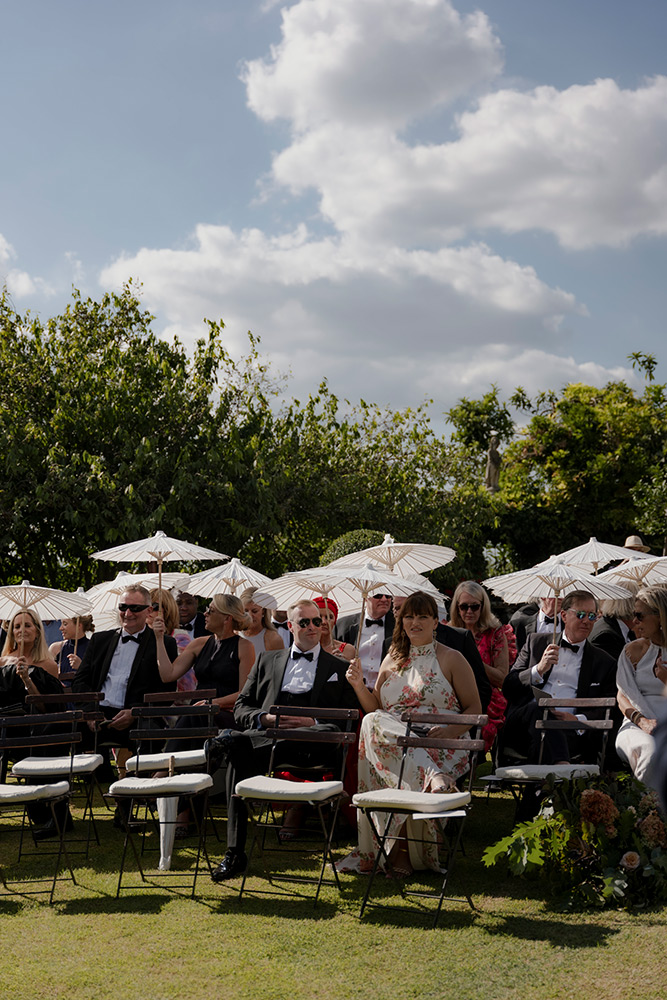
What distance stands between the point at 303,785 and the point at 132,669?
2.77 meters

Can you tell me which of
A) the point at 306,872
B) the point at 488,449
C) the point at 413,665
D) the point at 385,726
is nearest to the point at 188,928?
the point at 306,872

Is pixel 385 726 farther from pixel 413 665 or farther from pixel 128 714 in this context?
pixel 128 714

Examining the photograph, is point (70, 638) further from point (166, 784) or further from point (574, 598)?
point (574, 598)

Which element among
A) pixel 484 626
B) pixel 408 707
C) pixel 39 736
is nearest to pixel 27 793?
pixel 39 736

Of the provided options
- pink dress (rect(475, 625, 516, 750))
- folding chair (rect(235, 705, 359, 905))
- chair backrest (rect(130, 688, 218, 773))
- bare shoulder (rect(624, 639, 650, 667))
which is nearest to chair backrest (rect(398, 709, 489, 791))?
folding chair (rect(235, 705, 359, 905))

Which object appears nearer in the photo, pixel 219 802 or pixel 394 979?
pixel 394 979

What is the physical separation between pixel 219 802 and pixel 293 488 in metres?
12.4

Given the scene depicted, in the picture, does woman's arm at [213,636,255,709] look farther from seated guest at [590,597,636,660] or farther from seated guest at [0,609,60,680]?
seated guest at [590,597,636,660]

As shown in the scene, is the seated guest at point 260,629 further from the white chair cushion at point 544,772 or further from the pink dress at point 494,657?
the white chair cushion at point 544,772

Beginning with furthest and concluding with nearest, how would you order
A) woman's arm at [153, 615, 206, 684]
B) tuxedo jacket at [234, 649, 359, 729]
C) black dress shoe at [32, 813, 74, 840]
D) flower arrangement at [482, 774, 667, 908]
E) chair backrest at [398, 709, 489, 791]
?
1. woman's arm at [153, 615, 206, 684]
2. black dress shoe at [32, 813, 74, 840]
3. tuxedo jacket at [234, 649, 359, 729]
4. chair backrest at [398, 709, 489, 791]
5. flower arrangement at [482, 774, 667, 908]

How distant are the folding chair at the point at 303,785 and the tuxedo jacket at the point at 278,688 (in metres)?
0.17

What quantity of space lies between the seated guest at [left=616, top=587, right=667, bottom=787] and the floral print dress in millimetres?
1170

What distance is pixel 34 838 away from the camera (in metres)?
7.34

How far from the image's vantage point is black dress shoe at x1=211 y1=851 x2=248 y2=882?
6.31 m
